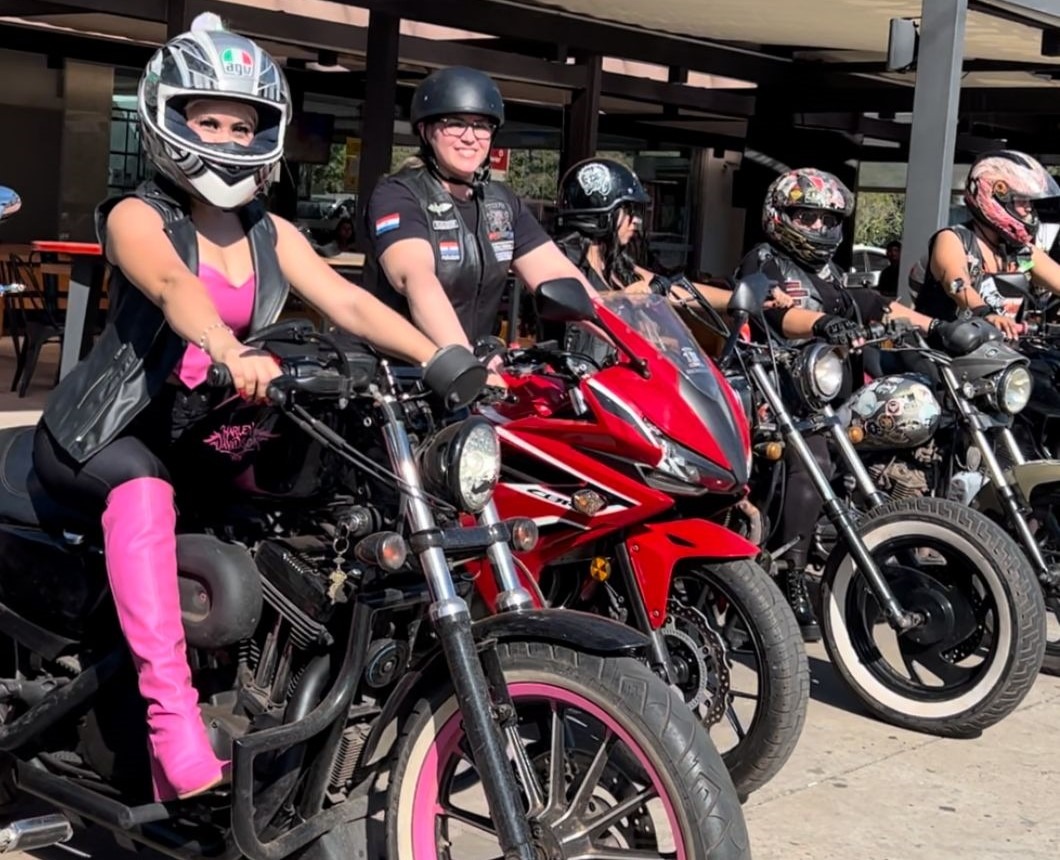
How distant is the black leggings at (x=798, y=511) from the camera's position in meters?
4.78

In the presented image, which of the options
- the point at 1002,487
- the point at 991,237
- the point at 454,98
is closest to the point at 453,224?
the point at 454,98

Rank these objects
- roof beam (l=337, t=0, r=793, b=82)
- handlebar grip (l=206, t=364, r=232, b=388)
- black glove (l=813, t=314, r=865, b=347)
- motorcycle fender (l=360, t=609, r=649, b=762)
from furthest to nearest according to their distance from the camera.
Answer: roof beam (l=337, t=0, r=793, b=82) → black glove (l=813, t=314, r=865, b=347) → motorcycle fender (l=360, t=609, r=649, b=762) → handlebar grip (l=206, t=364, r=232, b=388)

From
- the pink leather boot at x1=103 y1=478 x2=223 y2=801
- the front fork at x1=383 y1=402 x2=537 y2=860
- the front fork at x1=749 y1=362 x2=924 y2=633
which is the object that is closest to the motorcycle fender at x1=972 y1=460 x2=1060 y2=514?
the front fork at x1=749 y1=362 x2=924 y2=633

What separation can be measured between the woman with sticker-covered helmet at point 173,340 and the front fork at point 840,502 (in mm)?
1651

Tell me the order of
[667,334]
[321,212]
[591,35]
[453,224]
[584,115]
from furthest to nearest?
[321,212] < [584,115] < [591,35] < [453,224] < [667,334]

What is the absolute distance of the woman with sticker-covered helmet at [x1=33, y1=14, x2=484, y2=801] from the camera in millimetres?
2908

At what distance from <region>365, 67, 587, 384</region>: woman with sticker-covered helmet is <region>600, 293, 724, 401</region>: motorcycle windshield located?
0.45 m

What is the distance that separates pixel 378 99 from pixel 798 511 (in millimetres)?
6900

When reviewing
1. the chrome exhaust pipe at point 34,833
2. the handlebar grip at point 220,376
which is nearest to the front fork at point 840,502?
the handlebar grip at point 220,376

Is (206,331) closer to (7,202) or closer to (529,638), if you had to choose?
(529,638)

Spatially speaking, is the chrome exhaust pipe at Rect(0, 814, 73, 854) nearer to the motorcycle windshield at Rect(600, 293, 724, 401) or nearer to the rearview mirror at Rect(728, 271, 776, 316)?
the motorcycle windshield at Rect(600, 293, 724, 401)

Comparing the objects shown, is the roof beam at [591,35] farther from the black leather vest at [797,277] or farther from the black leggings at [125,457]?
the black leggings at [125,457]

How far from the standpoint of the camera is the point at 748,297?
13.9 feet

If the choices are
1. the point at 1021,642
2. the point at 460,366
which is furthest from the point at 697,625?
the point at 460,366
